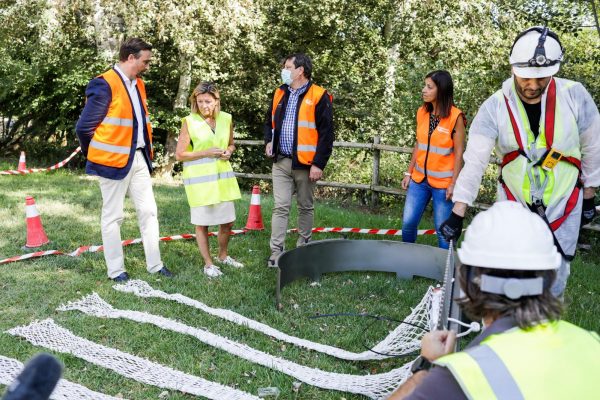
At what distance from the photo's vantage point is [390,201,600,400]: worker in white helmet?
152 cm

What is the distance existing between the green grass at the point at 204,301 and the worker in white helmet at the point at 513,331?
2.03 m

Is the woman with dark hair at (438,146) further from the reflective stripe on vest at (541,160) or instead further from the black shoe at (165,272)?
the black shoe at (165,272)

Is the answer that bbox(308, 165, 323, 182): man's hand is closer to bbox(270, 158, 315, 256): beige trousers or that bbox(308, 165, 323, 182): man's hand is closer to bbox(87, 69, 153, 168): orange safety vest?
bbox(270, 158, 315, 256): beige trousers

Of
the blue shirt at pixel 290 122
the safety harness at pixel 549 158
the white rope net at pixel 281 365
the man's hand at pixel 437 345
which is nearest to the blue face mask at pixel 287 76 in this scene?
the blue shirt at pixel 290 122

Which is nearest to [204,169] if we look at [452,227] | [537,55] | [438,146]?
[438,146]

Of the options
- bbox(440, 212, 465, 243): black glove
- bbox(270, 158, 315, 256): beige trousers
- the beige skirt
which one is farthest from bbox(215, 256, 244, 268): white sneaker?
bbox(440, 212, 465, 243): black glove

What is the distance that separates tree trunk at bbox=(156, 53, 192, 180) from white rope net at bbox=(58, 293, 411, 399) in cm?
1128

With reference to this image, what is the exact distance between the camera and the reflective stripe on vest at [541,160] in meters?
3.31

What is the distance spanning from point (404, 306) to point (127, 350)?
2342mm

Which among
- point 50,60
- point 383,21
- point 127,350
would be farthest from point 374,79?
point 127,350

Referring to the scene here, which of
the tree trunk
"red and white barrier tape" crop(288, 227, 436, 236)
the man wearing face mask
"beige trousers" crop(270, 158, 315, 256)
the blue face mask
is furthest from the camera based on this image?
the tree trunk

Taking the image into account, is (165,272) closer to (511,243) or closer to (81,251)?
(81,251)

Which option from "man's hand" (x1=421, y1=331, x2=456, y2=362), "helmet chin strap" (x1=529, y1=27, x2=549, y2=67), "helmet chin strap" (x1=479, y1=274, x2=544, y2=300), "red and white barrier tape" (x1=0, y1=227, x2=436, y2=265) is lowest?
"red and white barrier tape" (x1=0, y1=227, x2=436, y2=265)

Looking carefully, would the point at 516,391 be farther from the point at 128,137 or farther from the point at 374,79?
the point at 374,79
